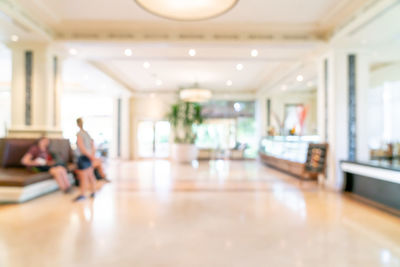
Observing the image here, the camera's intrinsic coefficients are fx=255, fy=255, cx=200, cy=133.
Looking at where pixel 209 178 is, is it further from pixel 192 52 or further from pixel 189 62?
pixel 189 62

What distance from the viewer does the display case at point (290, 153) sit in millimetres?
6892

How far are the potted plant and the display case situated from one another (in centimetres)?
325

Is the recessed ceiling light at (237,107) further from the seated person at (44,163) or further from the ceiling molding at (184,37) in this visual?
the seated person at (44,163)

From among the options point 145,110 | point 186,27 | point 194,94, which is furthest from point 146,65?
point 145,110

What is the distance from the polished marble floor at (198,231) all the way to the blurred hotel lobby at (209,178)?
2 centimetres

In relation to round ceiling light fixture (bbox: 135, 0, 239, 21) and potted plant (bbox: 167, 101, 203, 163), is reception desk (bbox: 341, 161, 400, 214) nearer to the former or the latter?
round ceiling light fixture (bbox: 135, 0, 239, 21)

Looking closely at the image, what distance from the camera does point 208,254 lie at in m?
2.55

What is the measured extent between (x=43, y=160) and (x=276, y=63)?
6.95 metres

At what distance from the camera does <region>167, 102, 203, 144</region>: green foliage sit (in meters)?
11.7

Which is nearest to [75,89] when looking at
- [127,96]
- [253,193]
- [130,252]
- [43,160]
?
[127,96]

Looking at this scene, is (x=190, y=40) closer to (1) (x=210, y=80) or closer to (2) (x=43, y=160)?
(2) (x=43, y=160)

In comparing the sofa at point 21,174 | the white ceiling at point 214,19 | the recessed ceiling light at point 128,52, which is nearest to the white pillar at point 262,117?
the white ceiling at point 214,19

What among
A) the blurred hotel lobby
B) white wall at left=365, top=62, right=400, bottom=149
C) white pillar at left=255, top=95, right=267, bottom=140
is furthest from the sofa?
white wall at left=365, top=62, right=400, bottom=149

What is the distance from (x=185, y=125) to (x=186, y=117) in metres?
0.37
